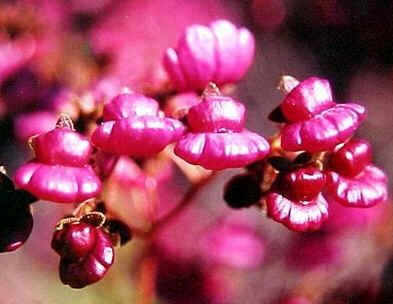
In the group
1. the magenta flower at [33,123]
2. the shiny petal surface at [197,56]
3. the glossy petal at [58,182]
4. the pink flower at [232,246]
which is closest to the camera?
the glossy petal at [58,182]

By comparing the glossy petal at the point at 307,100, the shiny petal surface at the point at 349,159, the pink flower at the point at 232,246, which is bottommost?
the pink flower at the point at 232,246

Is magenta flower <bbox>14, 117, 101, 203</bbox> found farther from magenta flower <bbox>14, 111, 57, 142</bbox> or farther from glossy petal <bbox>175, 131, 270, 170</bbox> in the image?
magenta flower <bbox>14, 111, 57, 142</bbox>

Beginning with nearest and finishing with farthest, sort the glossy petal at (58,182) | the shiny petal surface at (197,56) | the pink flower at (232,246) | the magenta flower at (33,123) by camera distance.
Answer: the glossy petal at (58,182) < the shiny petal surface at (197,56) < the magenta flower at (33,123) < the pink flower at (232,246)

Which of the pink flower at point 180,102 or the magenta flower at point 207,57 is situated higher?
the magenta flower at point 207,57

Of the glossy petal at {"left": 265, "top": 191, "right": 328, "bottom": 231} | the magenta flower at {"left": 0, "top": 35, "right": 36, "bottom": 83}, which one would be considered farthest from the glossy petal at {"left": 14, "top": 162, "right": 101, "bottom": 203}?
the magenta flower at {"left": 0, "top": 35, "right": 36, "bottom": 83}

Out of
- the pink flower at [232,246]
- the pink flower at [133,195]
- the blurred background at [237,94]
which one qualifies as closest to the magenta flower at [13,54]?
the blurred background at [237,94]

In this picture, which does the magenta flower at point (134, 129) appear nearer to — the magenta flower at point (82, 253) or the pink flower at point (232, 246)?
the magenta flower at point (82, 253)

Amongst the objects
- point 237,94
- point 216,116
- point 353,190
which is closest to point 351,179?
point 353,190
